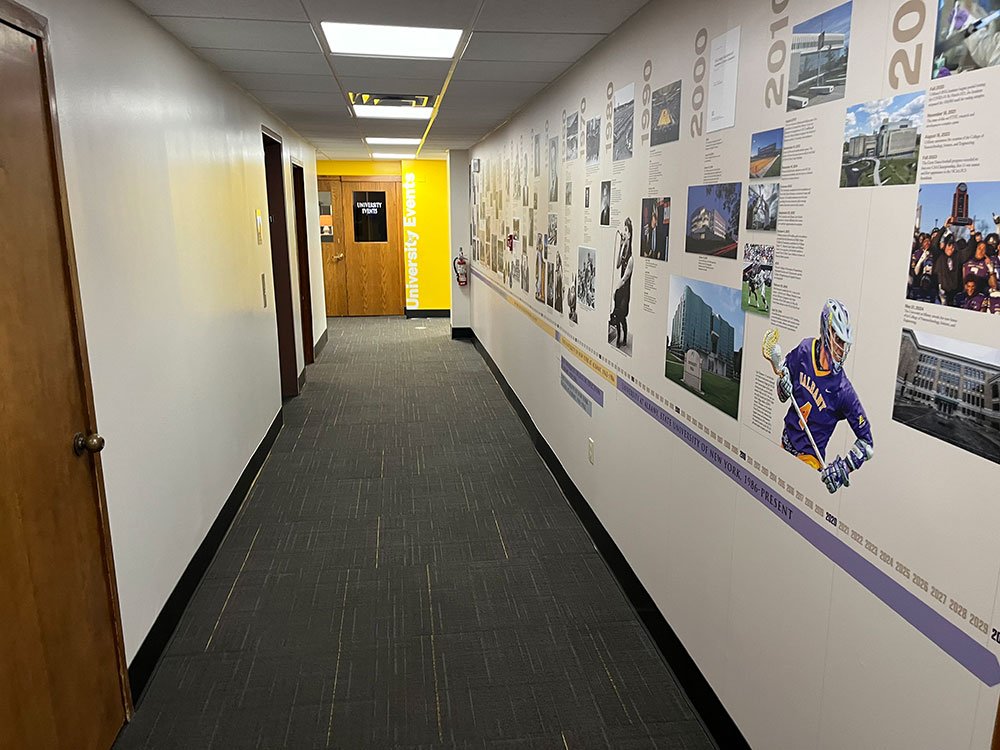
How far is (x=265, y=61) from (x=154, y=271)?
134cm

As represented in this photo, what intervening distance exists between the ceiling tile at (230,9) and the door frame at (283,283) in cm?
294

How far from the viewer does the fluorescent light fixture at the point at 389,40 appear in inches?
113

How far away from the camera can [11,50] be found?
1.75 m

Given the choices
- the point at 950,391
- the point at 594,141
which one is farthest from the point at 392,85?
the point at 950,391

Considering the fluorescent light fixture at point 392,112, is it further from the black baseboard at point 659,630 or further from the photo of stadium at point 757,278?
the photo of stadium at point 757,278

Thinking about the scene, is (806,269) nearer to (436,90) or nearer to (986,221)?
(986,221)

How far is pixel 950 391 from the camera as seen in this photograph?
4.06 feet

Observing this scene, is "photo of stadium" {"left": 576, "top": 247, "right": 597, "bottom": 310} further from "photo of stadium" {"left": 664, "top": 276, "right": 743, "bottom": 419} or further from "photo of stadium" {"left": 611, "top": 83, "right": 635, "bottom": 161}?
"photo of stadium" {"left": 664, "top": 276, "right": 743, "bottom": 419}

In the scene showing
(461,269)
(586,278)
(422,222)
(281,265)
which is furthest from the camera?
(422,222)

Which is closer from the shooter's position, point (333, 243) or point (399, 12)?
point (399, 12)

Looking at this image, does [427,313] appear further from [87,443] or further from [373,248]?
[87,443]

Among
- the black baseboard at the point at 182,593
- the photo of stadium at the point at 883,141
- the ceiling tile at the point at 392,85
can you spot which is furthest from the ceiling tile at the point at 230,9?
the black baseboard at the point at 182,593

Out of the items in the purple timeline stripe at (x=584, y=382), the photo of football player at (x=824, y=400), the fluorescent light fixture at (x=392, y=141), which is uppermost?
the fluorescent light fixture at (x=392, y=141)

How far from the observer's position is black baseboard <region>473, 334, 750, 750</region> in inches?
86.0
